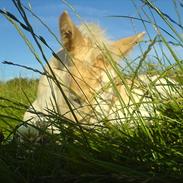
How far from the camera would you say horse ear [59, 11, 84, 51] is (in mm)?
4152

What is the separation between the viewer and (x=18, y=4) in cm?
142

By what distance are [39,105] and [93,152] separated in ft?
10.8

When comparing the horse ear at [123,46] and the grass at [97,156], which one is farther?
the horse ear at [123,46]

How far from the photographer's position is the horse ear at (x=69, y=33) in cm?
415

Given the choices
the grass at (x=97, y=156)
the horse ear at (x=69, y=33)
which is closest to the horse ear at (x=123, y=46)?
the horse ear at (x=69, y=33)

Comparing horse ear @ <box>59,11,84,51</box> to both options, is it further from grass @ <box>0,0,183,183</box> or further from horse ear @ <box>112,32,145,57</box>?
grass @ <box>0,0,183,183</box>

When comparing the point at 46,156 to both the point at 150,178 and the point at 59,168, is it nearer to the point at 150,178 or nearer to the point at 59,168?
the point at 59,168

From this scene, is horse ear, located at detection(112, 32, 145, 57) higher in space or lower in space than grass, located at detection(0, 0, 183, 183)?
higher

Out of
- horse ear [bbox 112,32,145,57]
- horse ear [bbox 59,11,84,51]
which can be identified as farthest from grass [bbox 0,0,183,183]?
horse ear [bbox 112,32,145,57]

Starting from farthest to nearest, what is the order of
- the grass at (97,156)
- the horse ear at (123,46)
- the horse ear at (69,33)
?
the horse ear at (123,46)
the horse ear at (69,33)
the grass at (97,156)

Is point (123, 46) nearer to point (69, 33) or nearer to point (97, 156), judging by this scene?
point (69, 33)

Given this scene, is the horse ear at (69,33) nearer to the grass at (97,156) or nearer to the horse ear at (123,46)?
the horse ear at (123,46)

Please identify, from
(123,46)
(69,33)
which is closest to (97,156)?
(69,33)

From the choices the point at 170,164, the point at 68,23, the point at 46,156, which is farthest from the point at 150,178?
the point at 68,23
